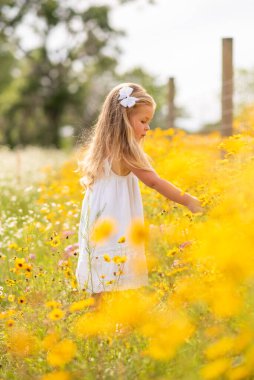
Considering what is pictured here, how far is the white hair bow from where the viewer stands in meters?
3.80

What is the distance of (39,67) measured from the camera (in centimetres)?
3094

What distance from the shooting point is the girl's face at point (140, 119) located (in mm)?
3820

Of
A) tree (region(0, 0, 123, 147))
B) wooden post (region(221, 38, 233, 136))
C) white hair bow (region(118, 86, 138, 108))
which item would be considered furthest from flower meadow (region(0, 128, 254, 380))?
tree (region(0, 0, 123, 147))

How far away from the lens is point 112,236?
369 centimetres

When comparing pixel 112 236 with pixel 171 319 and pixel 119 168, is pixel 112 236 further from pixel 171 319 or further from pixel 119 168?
pixel 171 319

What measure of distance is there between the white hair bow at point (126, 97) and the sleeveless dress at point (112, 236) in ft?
1.17

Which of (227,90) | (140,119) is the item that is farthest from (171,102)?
(140,119)

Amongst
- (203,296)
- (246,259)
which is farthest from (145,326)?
(246,259)

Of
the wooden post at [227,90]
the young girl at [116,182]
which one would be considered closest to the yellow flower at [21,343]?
the young girl at [116,182]

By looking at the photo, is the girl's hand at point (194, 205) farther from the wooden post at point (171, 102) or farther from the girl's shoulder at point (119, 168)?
the wooden post at point (171, 102)

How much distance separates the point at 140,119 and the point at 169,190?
623mm

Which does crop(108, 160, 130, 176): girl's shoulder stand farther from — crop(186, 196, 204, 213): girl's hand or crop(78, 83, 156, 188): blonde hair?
crop(186, 196, 204, 213): girl's hand

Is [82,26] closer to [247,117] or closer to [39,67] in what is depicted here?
[39,67]

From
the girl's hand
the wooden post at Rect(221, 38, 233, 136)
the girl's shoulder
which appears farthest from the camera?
the wooden post at Rect(221, 38, 233, 136)
